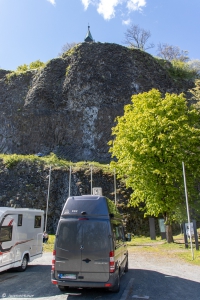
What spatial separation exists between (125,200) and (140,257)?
524 inches

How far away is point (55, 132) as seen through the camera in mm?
44094

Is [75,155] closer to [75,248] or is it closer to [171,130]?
[171,130]

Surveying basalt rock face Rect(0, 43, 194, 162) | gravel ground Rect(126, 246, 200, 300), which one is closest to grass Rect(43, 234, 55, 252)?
gravel ground Rect(126, 246, 200, 300)

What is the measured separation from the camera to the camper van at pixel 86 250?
7.23m

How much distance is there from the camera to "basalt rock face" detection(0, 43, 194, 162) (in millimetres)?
43000

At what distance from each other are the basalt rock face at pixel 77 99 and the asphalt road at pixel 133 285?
29.2 m

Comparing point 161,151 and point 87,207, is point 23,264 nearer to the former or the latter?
point 87,207

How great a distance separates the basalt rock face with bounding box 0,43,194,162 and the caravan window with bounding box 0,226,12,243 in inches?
1179

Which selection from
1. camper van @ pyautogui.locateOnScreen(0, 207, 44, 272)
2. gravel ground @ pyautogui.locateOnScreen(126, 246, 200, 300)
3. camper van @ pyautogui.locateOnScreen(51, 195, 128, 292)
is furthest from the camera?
camper van @ pyautogui.locateOnScreen(0, 207, 44, 272)

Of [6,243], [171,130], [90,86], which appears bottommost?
[6,243]

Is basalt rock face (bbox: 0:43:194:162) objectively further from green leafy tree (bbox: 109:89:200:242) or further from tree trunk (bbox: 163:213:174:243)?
tree trunk (bbox: 163:213:174:243)

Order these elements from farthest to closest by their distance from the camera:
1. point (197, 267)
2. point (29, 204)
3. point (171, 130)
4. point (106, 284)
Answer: point (29, 204)
point (171, 130)
point (197, 267)
point (106, 284)

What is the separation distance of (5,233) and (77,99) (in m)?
35.7

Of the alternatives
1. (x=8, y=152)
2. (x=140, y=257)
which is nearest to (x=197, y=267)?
(x=140, y=257)
